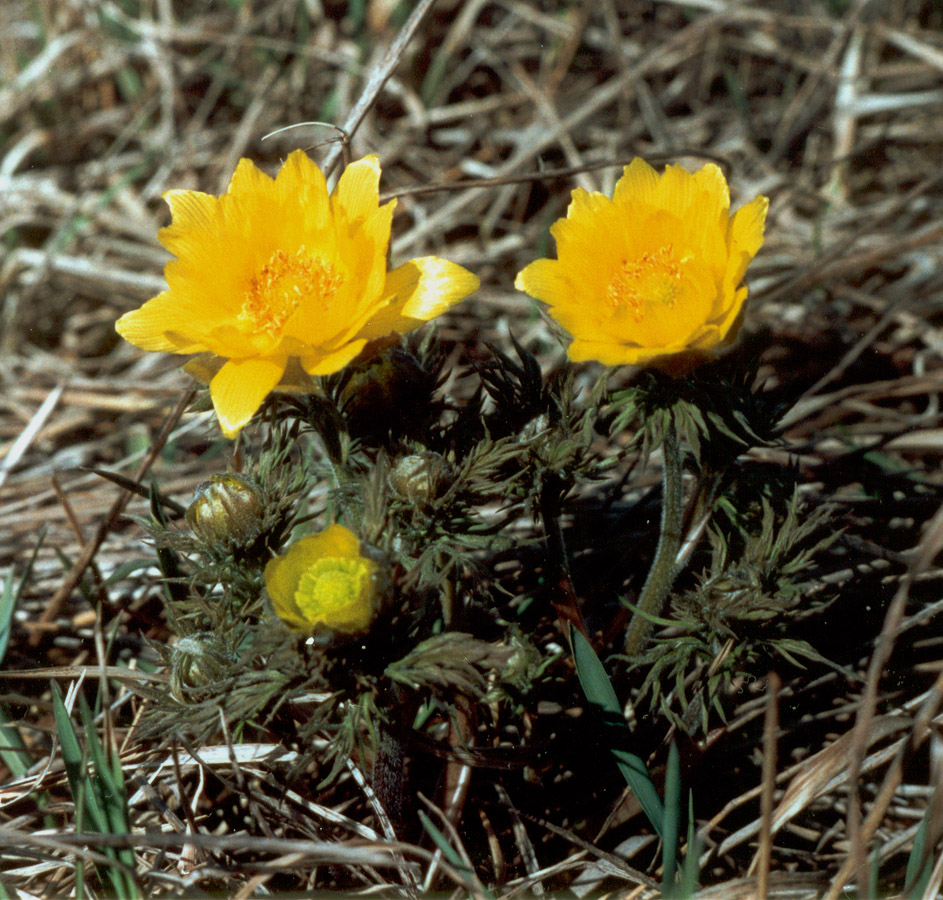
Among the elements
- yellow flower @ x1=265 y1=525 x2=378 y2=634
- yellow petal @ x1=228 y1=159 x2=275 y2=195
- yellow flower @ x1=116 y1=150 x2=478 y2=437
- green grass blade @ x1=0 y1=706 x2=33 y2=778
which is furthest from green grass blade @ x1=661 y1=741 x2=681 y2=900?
green grass blade @ x1=0 y1=706 x2=33 y2=778

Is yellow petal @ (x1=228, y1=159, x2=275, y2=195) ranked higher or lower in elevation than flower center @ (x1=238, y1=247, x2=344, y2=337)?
higher

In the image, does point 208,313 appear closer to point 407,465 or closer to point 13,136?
point 407,465

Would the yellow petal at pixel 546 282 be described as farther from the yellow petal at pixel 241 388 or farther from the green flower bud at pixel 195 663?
the green flower bud at pixel 195 663

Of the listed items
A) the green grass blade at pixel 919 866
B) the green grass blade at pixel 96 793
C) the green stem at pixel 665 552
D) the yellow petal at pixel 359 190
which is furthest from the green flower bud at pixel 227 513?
the green grass blade at pixel 919 866

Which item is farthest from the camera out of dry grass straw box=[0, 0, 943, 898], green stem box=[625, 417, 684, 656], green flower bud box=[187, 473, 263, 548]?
dry grass straw box=[0, 0, 943, 898]

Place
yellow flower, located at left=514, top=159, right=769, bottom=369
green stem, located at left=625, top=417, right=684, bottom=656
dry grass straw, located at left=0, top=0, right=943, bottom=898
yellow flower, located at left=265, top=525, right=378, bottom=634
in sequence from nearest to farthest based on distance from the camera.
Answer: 1. yellow flower, located at left=265, top=525, right=378, bottom=634
2. yellow flower, located at left=514, top=159, right=769, bottom=369
3. green stem, located at left=625, top=417, right=684, bottom=656
4. dry grass straw, located at left=0, top=0, right=943, bottom=898

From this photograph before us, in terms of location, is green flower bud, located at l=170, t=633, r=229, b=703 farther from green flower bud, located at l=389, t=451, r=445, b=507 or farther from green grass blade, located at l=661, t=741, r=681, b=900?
green grass blade, located at l=661, t=741, r=681, b=900

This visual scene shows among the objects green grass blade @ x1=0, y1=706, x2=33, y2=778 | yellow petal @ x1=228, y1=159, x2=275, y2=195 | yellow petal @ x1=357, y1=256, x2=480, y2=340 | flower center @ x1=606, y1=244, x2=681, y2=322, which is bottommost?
green grass blade @ x1=0, y1=706, x2=33, y2=778
